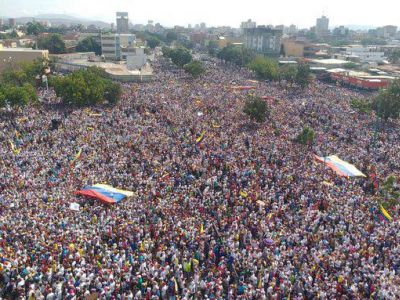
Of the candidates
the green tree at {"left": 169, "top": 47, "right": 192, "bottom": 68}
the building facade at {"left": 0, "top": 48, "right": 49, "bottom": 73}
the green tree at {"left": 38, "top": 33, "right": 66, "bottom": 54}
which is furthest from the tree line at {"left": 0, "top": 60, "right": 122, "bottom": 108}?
the green tree at {"left": 38, "top": 33, "right": 66, "bottom": 54}

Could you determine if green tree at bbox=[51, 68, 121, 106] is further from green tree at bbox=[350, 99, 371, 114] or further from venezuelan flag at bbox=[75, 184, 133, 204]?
green tree at bbox=[350, 99, 371, 114]

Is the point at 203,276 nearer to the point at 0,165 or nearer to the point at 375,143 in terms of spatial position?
the point at 0,165

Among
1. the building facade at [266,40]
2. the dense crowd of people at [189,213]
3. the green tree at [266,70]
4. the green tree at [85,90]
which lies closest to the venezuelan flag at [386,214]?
the dense crowd of people at [189,213]

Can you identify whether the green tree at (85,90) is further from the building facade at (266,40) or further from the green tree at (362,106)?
the building facade at (266,40)

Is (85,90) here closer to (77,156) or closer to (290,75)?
(77,156)

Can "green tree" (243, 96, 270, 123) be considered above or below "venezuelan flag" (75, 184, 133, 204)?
above

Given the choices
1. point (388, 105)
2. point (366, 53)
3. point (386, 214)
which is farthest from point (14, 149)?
point (366, 53)

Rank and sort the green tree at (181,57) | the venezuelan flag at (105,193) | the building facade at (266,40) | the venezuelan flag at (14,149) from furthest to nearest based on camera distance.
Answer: the building facade at (266,40) < the green tree at (181,57) < the venezuelan flag at (14,149) < the venezuelan flag at (105,193)
